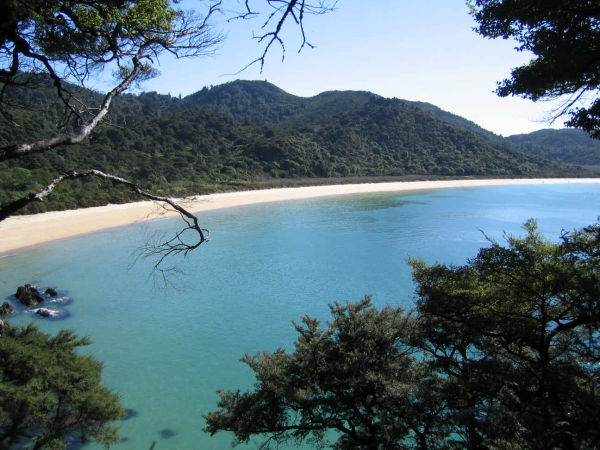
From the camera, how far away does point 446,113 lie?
459ft

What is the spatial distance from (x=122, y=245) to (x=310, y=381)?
17.5m

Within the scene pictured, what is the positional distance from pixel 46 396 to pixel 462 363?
5533 mm

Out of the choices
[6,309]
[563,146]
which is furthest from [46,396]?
[563,146]

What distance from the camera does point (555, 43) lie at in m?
4.78

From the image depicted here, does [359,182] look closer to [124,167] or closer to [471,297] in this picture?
[124,167]

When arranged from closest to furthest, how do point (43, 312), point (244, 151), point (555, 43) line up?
point (555, 43)
point (43, 312)
point (244, 151)

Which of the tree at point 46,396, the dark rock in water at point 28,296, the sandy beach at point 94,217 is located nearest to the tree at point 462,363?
the tree at point 46,396

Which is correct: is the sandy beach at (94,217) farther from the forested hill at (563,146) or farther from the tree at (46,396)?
the forested hill at (563,146)

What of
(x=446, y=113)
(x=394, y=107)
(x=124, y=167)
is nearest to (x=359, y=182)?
(x=124, y=167)

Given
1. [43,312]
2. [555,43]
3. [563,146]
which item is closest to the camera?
[555,43]

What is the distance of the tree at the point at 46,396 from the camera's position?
15.3 feet

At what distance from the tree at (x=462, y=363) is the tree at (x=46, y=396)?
5.49 ft

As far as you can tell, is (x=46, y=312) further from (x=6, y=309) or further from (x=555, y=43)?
(x=555, y=43)

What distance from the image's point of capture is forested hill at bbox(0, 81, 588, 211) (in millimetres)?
29250
